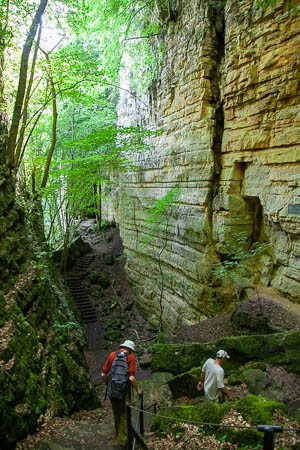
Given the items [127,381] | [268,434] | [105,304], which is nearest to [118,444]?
[127,381]

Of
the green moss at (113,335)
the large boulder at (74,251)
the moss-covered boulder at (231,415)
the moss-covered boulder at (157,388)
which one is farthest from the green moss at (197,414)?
the large boulder at (74,251)

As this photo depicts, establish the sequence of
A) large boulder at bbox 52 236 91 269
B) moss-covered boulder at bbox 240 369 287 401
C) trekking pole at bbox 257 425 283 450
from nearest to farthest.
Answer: trekking pole at bbox 257 425 283 450 → moss-covered boulder at bbox 240 369 287 401 → large boulder at bbox 52 236 91 269

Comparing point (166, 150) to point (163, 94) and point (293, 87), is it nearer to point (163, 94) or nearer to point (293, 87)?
point (163, 94)

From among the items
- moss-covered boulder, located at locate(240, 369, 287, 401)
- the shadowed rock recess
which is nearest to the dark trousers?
the shadowed rock recess

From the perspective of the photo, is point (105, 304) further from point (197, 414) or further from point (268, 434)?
point (268, 434)

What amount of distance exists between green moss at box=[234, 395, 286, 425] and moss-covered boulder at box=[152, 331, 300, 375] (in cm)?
193

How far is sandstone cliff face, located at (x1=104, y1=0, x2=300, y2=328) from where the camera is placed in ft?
23.2

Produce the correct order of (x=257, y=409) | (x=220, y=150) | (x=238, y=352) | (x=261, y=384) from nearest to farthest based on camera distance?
(x=257, y=409) → (x=261, y=384) → (x=238, y=352) → (x=220, y=150)

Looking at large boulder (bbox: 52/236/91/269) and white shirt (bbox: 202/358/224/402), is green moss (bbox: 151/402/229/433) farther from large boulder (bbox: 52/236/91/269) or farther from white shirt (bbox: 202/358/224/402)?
large boulder (bbox: 52/236/91/269)

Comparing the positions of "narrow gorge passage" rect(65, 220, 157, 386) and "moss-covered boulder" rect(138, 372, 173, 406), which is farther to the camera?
"narrow gorge passage" rect(65, 220, 157, 386)

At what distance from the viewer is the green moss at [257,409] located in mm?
3669

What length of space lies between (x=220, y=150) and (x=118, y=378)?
280 inches

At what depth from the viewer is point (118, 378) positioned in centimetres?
453

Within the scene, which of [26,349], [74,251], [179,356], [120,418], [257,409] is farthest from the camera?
[74,251]
